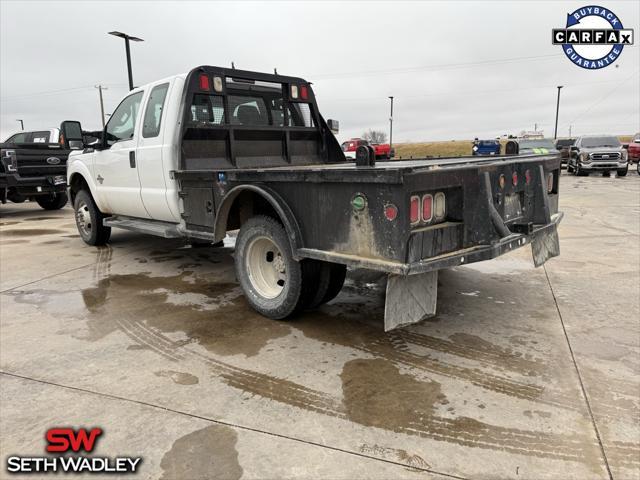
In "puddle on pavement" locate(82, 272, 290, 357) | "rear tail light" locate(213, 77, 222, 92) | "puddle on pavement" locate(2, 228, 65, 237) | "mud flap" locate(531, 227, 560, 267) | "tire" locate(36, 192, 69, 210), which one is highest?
"rear tail light" locate(213, 77, 222, 92)

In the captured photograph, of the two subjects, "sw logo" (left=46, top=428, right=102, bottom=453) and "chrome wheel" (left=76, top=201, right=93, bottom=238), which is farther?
"chrome wheel" (left=76, top=201, right=93, bottom=238)

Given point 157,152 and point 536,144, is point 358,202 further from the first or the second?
point 536,144

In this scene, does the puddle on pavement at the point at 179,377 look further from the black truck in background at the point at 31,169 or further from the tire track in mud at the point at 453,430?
the black truck in background at the point at 31,169

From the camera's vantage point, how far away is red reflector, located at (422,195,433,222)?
10.1ft

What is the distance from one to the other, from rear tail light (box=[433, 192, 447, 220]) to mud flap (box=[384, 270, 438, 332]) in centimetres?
42

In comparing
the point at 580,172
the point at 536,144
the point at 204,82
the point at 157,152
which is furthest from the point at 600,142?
the point at 157,152

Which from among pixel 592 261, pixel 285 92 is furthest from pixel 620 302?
pixel 285 92

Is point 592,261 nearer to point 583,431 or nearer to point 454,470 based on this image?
point 583,431

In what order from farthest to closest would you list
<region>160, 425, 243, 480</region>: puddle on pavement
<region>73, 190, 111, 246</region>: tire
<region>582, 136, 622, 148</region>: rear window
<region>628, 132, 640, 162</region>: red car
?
<region>628, 132, 640, 162</region>: red car → <region>582, 136, 622, 148</region>: rear window → <region>73, 190, 111, 246</region>: tire → <region>160, 425, 243, 480</region>: puddle on pavement

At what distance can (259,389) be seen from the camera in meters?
3.04

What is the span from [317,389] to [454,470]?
3.34ft

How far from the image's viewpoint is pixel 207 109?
5156 mm

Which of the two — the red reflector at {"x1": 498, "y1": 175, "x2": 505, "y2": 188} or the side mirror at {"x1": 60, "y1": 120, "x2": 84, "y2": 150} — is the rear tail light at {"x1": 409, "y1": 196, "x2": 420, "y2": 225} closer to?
the red reflector at {"x1": 498, "y1": 175, "x2": 505, "y2": 188}

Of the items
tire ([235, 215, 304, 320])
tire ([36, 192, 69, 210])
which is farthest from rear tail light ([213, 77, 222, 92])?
tire ([36, 192, 69, 210])
